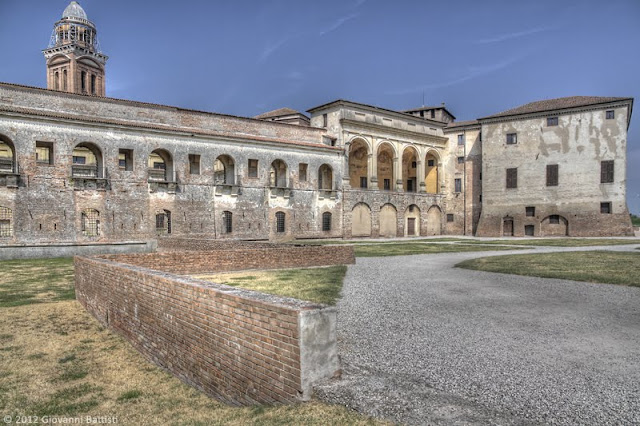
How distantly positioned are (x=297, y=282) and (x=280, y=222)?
22.1 metres

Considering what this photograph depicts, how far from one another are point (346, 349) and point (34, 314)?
22.5ft

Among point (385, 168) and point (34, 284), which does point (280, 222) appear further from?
point (34, 284)

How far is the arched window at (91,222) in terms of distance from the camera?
25202mm

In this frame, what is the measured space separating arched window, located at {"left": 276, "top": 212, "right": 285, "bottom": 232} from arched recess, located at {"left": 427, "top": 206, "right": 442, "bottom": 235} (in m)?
17.3

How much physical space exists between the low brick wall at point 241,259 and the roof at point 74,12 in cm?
6083

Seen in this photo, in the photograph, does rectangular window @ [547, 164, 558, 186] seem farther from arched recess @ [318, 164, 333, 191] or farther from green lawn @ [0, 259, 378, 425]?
green lawn @ [0, 259, 378, 425]

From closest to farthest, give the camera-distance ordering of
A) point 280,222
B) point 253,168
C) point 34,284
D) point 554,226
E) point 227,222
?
point 34,284, point 227,222, point 253,168, point 280,222, point 554,226

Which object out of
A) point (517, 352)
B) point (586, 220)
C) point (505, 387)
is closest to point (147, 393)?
point (505, 387)

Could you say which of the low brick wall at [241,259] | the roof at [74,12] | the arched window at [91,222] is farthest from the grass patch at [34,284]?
the roof at [74,12]

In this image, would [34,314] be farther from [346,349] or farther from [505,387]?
[505,387]

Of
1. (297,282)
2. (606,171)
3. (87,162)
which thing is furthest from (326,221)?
(606,171)

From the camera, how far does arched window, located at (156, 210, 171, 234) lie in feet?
91.0

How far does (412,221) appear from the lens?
4184cm

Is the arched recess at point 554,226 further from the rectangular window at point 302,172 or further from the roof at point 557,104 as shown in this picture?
the rectangular window at point 302,172
